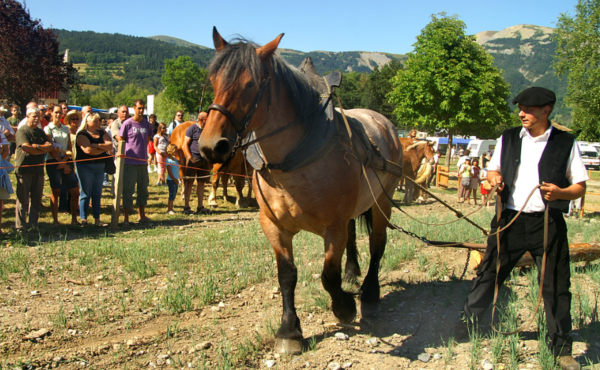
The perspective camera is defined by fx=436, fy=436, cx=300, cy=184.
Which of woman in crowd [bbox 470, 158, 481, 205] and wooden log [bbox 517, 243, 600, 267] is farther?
woman in crowd [bbox 470, 158, 481, 205]

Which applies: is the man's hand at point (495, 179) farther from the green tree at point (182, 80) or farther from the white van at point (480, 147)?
the green tree at point (182, 80)

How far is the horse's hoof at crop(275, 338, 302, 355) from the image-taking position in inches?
138

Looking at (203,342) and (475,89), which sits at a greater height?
(475,89)

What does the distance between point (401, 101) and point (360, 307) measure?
91.1ft

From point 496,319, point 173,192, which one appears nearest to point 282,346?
point 496,319

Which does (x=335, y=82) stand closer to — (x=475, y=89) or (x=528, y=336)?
(x=528, y=336)

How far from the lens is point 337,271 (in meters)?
3.74

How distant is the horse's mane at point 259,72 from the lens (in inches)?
112

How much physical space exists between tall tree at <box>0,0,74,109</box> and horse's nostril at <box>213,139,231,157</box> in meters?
30.1

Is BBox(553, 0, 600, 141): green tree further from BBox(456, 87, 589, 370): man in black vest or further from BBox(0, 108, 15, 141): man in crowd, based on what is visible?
BBox(0, 108, 15, 141): man in crowd

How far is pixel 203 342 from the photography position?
11.6 ft

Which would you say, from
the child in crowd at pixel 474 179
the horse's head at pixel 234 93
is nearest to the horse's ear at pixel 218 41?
the horse's head at pixel 234 93

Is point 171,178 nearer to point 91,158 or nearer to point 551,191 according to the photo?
point 91,158

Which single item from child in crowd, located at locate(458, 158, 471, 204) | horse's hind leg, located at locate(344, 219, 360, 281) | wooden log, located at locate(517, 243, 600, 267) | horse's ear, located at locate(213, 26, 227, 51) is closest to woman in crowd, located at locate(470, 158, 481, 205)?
child in crowd, located at locate(458, 158, 471, 204)
